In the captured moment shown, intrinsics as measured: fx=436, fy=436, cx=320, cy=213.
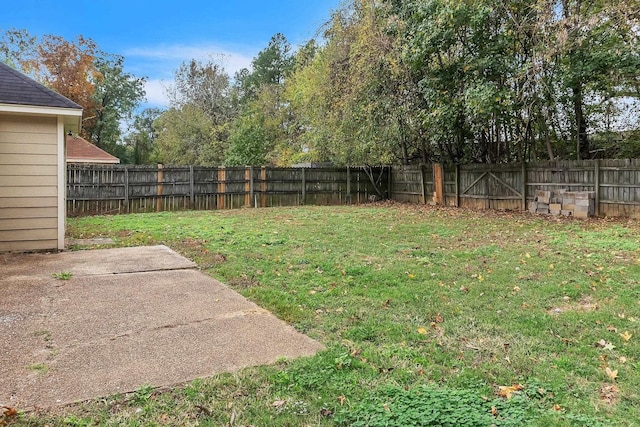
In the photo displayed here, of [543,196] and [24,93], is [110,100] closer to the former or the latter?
[24,93]

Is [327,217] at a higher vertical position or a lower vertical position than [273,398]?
higher

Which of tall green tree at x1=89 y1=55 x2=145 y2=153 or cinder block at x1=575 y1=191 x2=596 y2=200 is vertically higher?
tall green tree at x1=89 y1=55 x2=145 y2=153

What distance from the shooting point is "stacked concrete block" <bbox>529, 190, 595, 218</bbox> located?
398 inches

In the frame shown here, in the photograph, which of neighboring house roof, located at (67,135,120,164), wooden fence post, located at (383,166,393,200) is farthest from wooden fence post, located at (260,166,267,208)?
neighboring house roof, located at (67,135,120,164)

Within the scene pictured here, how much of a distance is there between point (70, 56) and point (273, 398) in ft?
86.0

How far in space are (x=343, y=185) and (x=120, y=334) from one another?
45.9 feet

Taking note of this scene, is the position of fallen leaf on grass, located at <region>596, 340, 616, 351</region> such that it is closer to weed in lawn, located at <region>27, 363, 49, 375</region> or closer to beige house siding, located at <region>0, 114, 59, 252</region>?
weed in lawn, located at <region>27, 363, 49, 375</region>

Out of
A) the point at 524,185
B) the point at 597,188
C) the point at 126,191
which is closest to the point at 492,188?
the point at 524,185

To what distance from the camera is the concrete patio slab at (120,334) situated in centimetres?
238

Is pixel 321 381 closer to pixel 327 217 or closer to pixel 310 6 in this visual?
pixel 327 217

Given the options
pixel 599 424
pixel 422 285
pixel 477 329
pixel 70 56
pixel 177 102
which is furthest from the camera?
pixel 177 102

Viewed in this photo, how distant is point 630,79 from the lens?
9508 mm

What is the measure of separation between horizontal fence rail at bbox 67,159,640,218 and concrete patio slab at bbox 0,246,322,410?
347 inches

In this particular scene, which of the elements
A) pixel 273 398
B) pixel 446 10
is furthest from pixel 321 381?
pixel 446 10
